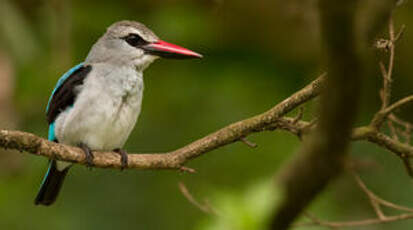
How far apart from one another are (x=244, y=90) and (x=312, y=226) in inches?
97.9

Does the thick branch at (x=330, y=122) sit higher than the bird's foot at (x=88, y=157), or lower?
higher

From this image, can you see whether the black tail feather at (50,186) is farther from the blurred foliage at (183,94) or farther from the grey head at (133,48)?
the blurred foliage at (183,94)

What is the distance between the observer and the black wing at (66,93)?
13.4ft

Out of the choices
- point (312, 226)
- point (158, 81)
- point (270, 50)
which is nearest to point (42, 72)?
point (158, 81)

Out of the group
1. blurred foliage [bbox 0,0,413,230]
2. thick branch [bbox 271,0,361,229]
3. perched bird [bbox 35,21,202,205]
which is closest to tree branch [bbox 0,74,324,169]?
perched bird [bbox 35,21,202,205]

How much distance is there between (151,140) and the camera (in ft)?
20.4

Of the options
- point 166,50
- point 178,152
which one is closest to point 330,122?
point 178,152

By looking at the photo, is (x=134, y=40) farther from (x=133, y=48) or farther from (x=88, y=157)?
(x=88, y=157)

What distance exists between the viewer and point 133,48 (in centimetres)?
434

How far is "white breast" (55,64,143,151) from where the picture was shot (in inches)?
154

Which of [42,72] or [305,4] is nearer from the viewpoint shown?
[305,4]

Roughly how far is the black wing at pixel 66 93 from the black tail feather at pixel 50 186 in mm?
437

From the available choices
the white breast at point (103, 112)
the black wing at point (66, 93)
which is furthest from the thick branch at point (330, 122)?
the black wing at point (66, 93)

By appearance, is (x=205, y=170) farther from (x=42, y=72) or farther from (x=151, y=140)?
(x=42, y=72)
